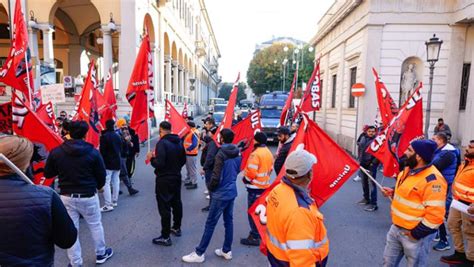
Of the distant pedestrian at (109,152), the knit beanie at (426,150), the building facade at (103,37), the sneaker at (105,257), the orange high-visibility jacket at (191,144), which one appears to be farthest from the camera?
the building facade at (103,37)

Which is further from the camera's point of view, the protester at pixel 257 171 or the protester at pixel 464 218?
the protester at pixel 257 171

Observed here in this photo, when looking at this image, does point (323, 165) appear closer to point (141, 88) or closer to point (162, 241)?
point (162, 241)

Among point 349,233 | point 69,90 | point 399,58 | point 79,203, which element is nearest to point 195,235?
point 79,203

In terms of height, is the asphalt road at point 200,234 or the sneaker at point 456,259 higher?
the sneaker at point 456,259

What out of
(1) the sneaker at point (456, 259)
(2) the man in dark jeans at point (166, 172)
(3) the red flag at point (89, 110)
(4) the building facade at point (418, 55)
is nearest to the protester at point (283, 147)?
(2) the man in dark jeans at point (166, 172)

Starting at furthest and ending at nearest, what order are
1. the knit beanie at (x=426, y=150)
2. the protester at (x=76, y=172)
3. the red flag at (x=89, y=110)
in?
the red flag at (x=89, y=110) → the protester at (x=76, y=172) → the knit beanie at (x=426, y=150)

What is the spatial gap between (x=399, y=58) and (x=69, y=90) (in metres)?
17.6

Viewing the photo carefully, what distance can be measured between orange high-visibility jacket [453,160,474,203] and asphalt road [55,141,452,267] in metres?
1.12

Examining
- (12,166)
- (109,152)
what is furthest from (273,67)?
(12,166)

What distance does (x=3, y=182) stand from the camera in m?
1.95

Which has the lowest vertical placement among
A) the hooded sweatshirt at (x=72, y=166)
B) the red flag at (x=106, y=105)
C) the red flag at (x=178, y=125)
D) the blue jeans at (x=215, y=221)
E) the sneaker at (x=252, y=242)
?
the sneaker at (x=252, y=242)

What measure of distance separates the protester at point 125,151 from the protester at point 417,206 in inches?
220

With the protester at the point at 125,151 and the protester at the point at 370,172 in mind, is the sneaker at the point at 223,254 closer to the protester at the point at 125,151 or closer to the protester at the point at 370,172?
the protester at the point at 125,151

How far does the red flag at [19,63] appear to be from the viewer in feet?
16.9
